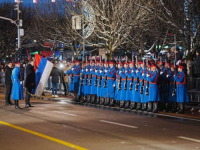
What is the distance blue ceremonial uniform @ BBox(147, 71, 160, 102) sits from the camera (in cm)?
1919

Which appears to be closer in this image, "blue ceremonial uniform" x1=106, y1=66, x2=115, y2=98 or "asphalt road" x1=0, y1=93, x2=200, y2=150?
"asphalt road" x1=0, y1=93, x2=200, y2=150

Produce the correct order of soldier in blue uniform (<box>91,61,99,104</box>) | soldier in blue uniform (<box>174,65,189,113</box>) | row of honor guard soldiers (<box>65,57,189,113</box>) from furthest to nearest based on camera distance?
soldier in blue uniform (<box>91,61,99,104</box>)
row of honor guard soldiers (<box>65,57,189,113</box>)
soldier in blue uniform (<box>174,65,189,113</box>)

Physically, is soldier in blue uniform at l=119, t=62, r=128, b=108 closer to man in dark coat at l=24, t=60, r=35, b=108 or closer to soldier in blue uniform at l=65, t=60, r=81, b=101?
man in dark coat at l=24, t=60, r=35, b=108

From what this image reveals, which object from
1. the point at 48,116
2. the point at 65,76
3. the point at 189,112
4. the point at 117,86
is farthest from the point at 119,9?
the point at 48,116

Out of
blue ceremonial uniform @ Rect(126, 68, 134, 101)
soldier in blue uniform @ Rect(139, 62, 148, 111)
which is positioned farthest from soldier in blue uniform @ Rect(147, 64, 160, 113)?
blue ceremonial uniform @ Rect(126, 68, 134, 101)

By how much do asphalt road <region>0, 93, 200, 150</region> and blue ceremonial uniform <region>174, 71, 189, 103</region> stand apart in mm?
1290

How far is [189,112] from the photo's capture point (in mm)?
19859

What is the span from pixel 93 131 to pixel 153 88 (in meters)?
5.82

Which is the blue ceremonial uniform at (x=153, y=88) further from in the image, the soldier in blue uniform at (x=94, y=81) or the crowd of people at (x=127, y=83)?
the soldier in blue uniform at (x=94, y=81)

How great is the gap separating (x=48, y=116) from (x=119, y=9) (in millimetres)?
14492

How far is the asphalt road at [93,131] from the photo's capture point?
1176 centimetres

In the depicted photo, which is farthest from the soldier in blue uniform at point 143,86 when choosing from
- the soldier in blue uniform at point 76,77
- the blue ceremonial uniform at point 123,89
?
the soldier in blue uniform at point 76,77

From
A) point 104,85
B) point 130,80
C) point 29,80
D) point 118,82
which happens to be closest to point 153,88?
point 130,80

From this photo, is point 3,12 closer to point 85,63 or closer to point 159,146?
point 85,63
